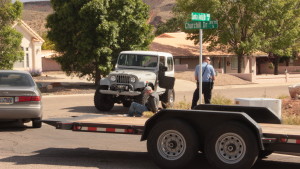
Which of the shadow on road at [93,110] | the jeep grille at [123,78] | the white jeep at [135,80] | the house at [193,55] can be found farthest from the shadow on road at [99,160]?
the house at [193,55]

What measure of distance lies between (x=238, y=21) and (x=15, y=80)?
119ft

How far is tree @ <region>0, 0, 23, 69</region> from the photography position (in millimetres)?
29953

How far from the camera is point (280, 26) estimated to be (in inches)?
1922

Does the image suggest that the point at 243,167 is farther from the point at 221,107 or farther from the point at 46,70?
the point at 46,70

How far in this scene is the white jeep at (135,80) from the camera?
18.5m

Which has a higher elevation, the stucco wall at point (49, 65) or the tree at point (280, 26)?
the tree at point (280, 26)

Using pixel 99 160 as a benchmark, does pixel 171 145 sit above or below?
above

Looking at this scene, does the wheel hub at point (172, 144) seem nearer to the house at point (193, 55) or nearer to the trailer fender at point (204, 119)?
the trailer fender at point (204, 119)

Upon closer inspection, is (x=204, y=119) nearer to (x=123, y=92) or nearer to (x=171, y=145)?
(x=171, y=145)

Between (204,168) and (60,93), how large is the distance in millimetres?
22169

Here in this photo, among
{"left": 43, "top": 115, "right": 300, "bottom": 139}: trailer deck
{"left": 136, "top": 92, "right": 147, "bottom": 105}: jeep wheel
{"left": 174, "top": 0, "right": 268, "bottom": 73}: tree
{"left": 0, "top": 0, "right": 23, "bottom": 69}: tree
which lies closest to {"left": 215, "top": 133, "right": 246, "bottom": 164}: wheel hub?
{"left": 43, "top": 115, "right": 300, "bottom": 139}: trailer deck

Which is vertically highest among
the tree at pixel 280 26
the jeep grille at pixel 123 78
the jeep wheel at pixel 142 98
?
the tree at pixel 280 26

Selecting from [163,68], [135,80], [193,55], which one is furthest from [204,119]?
[193,55]

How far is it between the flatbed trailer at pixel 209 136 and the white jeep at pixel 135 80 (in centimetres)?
880
